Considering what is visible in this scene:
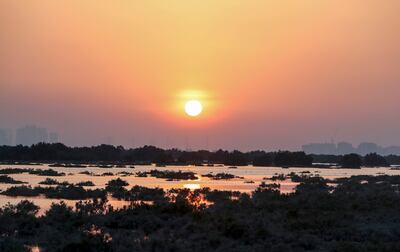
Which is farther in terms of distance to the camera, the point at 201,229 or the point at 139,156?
the point at 139,156

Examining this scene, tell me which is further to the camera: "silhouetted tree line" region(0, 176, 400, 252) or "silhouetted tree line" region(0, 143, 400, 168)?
"silhouetted tree line" region(0, 143, 400, 168)

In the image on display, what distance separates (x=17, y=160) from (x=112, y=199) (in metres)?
111

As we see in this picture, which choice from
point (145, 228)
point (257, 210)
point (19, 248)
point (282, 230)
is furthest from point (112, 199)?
point (19, 248)

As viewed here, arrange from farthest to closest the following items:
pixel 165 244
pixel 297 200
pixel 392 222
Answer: pixel 297 200 → pixel 392 222 → pixel 165 244

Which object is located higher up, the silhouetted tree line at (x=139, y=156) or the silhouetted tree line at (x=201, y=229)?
the silhouetted tree line at (x=139, y=156)

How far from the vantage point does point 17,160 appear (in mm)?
143750

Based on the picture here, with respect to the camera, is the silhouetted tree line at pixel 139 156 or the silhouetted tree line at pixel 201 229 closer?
the silhouetted tree line at pixel 201 229

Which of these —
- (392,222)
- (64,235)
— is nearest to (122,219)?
(64,235)

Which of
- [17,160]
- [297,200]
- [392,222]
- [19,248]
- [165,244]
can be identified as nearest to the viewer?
[19,248]

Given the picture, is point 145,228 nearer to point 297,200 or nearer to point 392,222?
point 392,222

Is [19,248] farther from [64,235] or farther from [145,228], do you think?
[145,228]

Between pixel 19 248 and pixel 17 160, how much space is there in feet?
432

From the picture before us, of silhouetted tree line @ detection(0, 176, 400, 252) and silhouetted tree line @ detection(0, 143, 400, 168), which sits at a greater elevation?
silhouetted tree line @ detection(0, 143, 400, 168)

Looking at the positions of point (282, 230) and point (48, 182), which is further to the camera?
point (48, 182)
